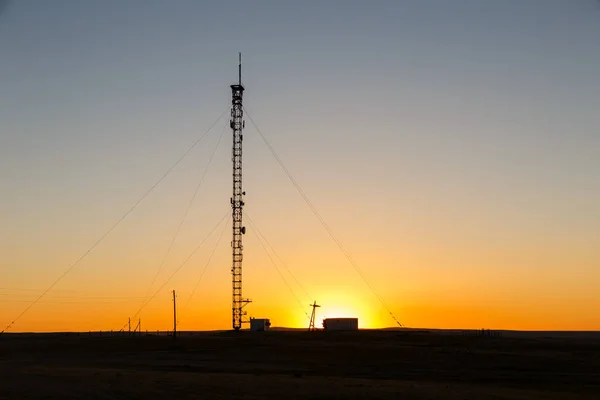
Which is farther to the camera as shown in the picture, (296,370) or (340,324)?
(340,324)

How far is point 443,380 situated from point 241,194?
57778 mm

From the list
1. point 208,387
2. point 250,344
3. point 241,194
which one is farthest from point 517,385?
point 241,194

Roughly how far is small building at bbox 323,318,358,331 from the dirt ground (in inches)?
934

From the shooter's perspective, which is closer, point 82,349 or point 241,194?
point 82,349

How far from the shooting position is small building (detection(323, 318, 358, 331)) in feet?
377

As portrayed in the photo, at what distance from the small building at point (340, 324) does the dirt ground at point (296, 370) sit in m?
23.7

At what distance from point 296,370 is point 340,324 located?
6486cm

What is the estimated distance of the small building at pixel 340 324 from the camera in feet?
377

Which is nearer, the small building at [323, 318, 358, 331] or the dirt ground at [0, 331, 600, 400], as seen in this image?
the dirt ground at [0, 331, 600, 400]

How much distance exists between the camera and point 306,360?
61250 mm

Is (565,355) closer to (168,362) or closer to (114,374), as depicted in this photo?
(168,362)

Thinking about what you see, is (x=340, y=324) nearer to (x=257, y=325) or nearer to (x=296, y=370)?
(x=257, y=325)

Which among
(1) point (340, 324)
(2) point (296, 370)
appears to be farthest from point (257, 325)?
(2) point (296, 370)

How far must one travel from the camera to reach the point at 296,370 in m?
51.6
